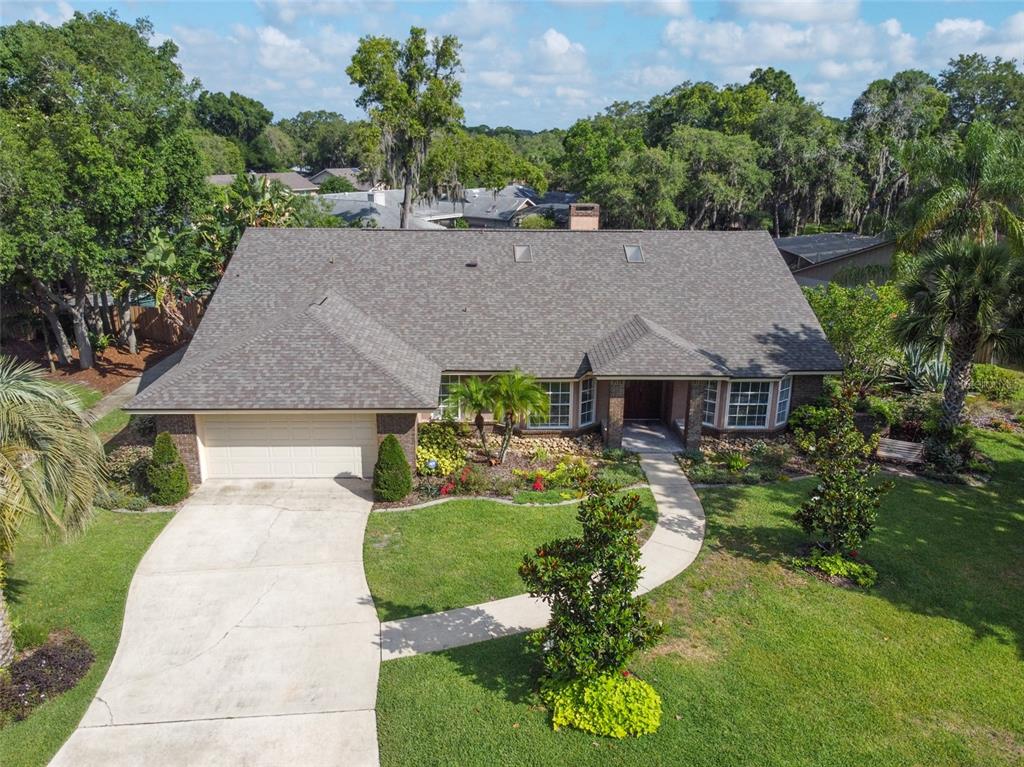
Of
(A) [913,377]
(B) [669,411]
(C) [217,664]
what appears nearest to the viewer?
(C) [217,664]

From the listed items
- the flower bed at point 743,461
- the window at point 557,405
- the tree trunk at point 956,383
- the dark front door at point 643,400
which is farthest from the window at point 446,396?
the tree trunk at point 956,383

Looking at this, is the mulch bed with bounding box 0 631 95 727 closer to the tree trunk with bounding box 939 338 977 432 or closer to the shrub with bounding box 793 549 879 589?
the shrub with bounding box 793 549 879 589

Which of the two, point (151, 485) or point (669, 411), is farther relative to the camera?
point (669, 411)

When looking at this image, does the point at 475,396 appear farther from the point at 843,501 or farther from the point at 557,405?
the point at 843,501

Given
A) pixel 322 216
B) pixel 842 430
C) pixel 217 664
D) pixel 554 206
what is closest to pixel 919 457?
pixel 842 430

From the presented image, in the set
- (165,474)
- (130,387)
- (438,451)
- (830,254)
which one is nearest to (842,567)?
(438,451)

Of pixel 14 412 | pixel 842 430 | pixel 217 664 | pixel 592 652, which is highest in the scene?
pixel 14 412

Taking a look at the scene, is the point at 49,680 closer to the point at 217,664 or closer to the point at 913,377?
the point at 217,664
